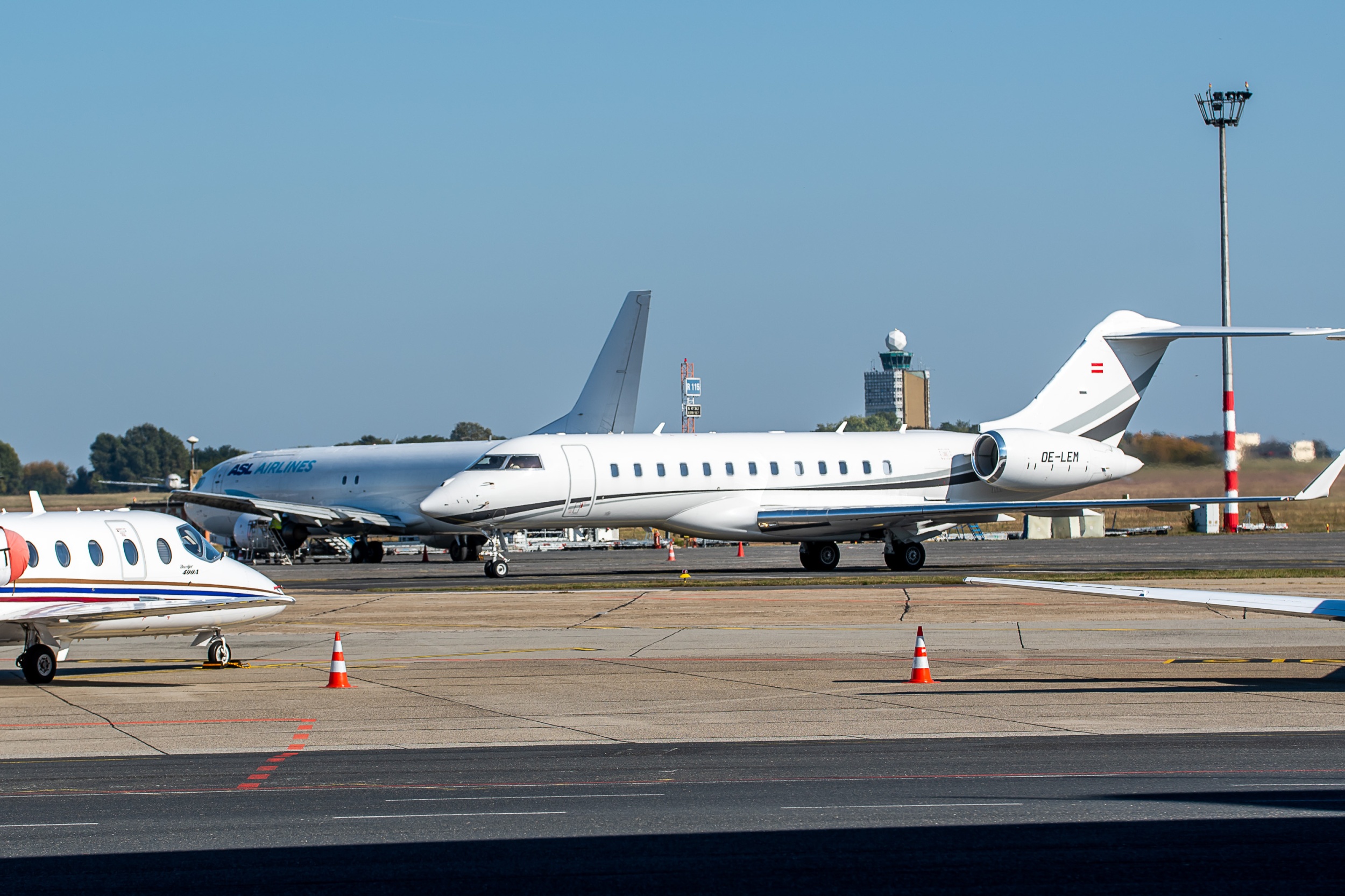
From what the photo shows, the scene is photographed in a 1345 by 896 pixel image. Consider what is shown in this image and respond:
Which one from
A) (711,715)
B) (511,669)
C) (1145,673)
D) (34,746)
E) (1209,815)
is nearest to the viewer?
(1209,815)

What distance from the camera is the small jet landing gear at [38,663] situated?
18109 mm

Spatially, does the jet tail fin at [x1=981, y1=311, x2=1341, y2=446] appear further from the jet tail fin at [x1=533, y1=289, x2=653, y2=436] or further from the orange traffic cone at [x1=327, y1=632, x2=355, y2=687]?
the orange traffic cone at [x1=327, y1=632, x2=355, y2=687]

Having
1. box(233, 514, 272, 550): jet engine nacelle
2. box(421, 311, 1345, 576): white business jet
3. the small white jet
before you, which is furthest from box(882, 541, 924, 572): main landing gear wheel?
box(233, 514, 272, 550): jet engine nacelle

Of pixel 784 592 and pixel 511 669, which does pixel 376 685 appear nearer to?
pixel 511 669

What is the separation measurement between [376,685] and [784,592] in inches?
584

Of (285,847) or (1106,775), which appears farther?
(1106,775)

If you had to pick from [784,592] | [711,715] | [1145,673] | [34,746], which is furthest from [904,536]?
[34,746]

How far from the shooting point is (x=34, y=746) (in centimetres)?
1349

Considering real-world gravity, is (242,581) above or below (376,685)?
above

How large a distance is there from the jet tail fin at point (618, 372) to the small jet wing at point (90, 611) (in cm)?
3574

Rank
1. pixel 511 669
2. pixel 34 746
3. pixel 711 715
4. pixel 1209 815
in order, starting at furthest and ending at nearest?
pixel 511 669 → pixel 711 715 → pixel 34 746 → pixel 1209 815

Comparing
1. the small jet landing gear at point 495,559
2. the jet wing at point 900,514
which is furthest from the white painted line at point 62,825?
the jet wing at point 900,514

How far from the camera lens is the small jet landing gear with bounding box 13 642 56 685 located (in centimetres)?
1811

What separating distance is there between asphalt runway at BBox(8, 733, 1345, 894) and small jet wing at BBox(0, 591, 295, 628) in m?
5.20
